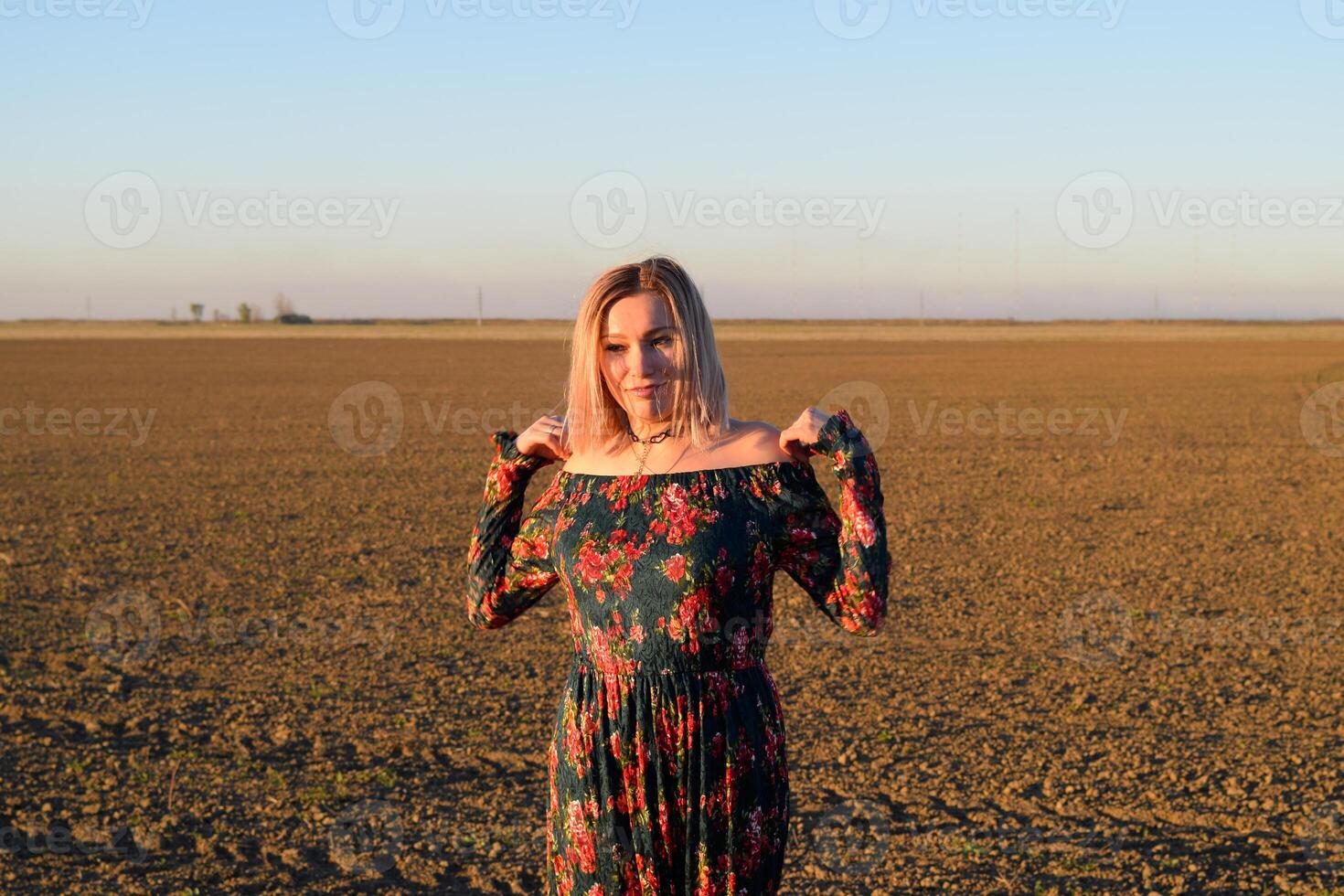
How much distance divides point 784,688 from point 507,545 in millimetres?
5388

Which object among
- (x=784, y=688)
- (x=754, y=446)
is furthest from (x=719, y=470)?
(x=784, y=688)

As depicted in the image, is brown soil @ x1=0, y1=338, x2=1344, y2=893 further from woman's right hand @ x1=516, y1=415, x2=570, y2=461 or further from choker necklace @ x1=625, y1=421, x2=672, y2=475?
choker necklace @ x1=625, y1=421, x2=672, y2=475

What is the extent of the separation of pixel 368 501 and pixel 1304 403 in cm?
2279

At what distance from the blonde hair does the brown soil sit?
3.29 m

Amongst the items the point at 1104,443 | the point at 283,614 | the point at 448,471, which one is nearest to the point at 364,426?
the point at 448,471

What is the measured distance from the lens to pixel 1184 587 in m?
10.8

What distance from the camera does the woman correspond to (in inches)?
100

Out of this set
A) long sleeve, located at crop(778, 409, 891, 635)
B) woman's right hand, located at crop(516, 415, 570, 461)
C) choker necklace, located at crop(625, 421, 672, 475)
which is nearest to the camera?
long sleeve, located at crop(778, 409, 891, 635)

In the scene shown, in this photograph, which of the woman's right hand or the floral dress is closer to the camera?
the floral dress

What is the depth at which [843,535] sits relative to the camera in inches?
101

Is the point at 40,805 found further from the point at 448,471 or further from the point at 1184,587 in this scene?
the point at 448,471

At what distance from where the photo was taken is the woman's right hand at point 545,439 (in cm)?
280

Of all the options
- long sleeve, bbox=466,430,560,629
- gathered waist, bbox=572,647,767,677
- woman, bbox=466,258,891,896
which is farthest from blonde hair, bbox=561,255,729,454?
gathered waist, bbox=572,647,767,677

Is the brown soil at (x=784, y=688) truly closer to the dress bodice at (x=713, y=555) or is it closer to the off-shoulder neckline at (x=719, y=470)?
the dress bodice at (x=713, y=555)
